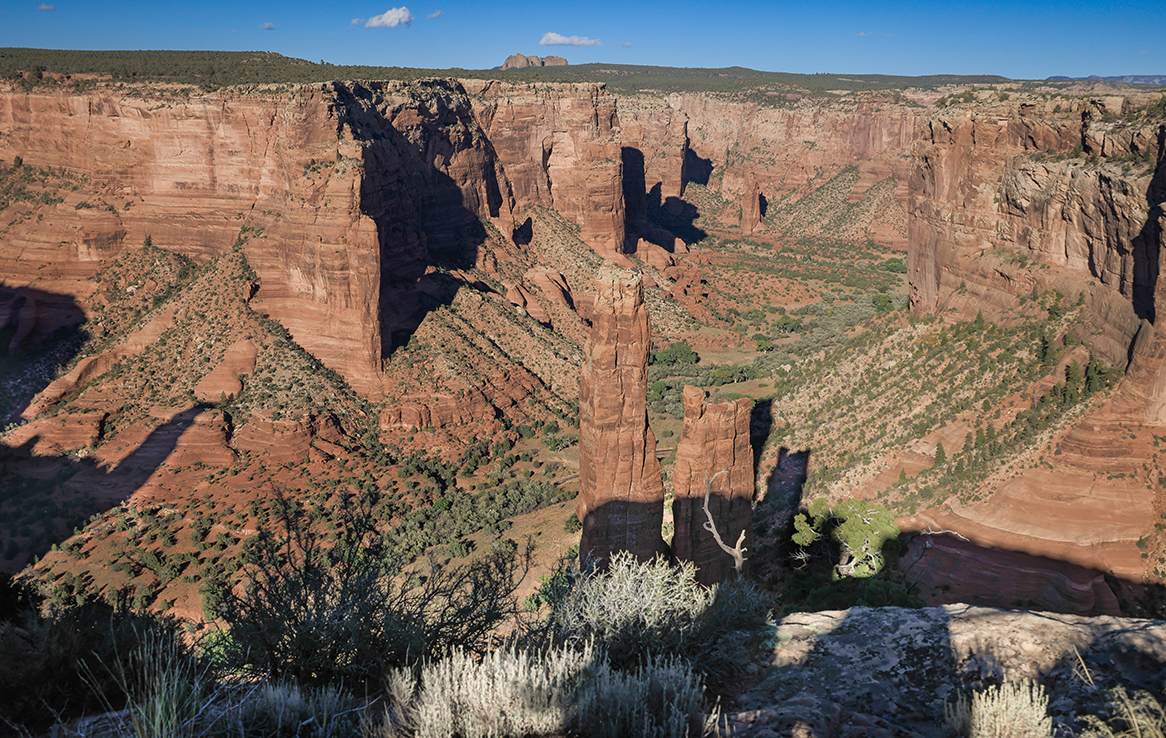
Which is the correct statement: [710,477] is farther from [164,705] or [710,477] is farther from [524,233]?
[524,233]

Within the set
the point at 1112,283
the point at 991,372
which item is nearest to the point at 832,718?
the point at 1112,283

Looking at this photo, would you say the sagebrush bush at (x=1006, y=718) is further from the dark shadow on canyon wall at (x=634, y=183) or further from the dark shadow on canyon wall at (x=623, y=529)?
the dark shadow on canyon wall at (x=634, y=183)

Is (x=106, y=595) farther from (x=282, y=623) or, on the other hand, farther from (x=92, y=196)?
(x=92, y=196)

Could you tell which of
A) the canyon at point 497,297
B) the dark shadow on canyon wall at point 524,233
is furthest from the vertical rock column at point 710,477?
the dark shadow on canyon wall at point 524,233

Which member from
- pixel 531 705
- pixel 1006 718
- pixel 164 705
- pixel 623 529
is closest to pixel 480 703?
pixel 531 705

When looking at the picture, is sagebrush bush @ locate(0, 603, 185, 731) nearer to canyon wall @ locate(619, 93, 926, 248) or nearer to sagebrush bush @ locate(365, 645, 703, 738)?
sagebrush bush @ locate(365, 645, 703, 738)
